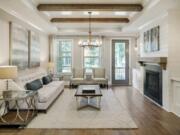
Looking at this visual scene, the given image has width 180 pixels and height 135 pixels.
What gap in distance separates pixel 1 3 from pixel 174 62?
14.8 feet

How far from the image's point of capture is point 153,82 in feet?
22.0

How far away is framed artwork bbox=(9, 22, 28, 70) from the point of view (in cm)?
539

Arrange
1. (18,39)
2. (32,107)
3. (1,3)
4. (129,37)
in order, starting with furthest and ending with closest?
(129,37)
(18,39)
(32,107)
(1,3)

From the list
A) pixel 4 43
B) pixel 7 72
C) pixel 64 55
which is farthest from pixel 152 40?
pixel 64 55

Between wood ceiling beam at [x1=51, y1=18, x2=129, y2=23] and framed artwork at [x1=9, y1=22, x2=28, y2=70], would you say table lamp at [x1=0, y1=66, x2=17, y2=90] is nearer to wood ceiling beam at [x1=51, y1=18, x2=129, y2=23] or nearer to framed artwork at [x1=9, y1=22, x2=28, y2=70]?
framed artwork at [x1=9, y1=22, x2=28, y2=70]

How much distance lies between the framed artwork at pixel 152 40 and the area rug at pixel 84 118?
2281 millimetres

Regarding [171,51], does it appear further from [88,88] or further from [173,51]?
[88,88]

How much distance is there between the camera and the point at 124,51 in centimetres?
1069

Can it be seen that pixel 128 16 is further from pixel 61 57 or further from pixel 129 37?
pixel 61 57

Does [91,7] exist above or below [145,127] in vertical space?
above

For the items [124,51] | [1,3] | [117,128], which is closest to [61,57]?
[124,51]

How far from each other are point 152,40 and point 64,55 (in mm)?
5242

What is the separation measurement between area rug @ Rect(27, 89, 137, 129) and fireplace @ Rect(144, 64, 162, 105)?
1.27 metres

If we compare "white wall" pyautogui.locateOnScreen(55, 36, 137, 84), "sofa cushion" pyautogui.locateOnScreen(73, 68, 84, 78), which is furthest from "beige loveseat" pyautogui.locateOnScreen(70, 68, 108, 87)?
"white wall" pyautogui.locateOnScreen(55, 36, 137, 84)
